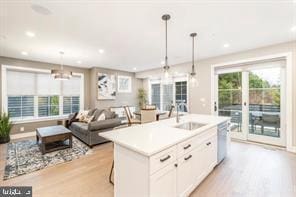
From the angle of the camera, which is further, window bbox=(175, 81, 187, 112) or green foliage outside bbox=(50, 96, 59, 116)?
window bbox=(175, 81, 187, 112)

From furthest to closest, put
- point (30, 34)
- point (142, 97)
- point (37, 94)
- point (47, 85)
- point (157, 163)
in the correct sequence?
point (142, 97) → point (47, 85) → point (37, 94) → point (30, 34) → point (157, 163)

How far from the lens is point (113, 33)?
9.75ft

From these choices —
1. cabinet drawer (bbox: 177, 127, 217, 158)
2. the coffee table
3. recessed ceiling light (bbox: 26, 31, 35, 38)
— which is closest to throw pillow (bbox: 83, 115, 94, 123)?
the coffee table

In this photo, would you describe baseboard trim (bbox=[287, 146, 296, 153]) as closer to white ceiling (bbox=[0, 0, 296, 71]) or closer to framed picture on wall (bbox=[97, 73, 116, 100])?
white ceiling (bbox=[0, 0, 296, 71])

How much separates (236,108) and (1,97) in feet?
23.6

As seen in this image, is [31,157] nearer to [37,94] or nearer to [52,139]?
[52,139]

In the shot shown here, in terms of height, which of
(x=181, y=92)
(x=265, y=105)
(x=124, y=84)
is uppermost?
(x=124, y=84)

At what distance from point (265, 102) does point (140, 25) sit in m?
3.88

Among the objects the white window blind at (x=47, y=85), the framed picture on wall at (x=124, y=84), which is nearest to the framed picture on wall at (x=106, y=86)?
the framed picture on wall at (x=124, y=84)

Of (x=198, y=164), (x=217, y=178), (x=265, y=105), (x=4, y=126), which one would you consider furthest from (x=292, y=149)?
(x=4, y=126)

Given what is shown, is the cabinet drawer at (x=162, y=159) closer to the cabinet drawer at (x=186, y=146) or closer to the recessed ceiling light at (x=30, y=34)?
the cabinet drawer at (x=186, y=146)

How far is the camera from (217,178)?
7.96 ft

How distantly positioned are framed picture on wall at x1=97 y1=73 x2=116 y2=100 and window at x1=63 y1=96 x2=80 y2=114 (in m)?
1.03

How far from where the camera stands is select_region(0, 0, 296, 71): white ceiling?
210cm
